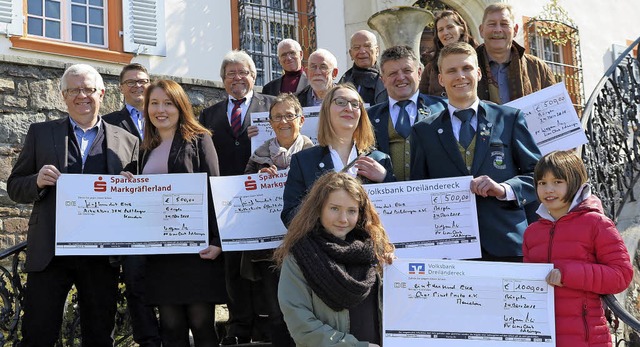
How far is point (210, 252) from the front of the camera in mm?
5086

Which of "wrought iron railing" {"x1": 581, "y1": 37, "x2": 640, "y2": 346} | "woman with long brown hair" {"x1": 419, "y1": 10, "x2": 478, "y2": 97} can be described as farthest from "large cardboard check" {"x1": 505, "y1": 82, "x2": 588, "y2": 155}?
"wrought iron railing" {"x1": 581, "y1": 37, "x2": 640, "y2": 346}

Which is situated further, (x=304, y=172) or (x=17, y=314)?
(x=17, y=314)

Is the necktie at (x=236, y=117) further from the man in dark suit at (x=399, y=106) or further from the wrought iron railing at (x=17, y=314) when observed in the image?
the wrought iron railing at (x=17, y=314)

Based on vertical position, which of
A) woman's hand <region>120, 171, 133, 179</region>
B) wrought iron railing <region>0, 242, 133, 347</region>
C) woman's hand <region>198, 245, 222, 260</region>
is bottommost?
wrought iron railing <region>0, 242, 133, 347</region>

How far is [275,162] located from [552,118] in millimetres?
1831

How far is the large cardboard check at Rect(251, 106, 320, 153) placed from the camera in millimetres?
5812

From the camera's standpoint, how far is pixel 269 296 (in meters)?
5.17

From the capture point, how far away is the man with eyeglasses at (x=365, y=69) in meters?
6.46

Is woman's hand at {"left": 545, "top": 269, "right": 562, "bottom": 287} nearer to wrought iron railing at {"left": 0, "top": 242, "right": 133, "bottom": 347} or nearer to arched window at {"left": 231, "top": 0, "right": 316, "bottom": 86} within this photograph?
wrought iron railing at {"left": 0, "top": 242, "right": 133, "bottom": 347}

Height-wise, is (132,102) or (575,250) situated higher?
(132,102)

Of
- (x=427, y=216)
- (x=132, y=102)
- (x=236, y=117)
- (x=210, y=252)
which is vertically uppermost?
(x=132, y=102)

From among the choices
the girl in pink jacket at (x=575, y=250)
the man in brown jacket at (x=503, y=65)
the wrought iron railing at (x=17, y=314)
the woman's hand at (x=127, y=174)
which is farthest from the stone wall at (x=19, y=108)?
the girl in pink jacket at (x=575, y=250)

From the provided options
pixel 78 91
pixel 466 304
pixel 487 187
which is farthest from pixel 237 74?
pixel 466 304

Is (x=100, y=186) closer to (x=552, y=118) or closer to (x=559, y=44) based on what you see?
(x=552, y=118)
